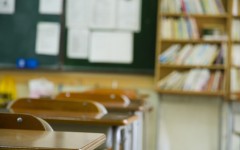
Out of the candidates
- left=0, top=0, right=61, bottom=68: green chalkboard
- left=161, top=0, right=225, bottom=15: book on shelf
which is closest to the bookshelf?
left=161, top=0, right=225, bottom=15: book on shelf

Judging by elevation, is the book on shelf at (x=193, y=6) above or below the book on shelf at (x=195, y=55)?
above

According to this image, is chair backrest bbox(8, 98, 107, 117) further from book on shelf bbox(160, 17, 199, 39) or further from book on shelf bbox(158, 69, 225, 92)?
book on shelf bbox(160, 17, 199, 39)

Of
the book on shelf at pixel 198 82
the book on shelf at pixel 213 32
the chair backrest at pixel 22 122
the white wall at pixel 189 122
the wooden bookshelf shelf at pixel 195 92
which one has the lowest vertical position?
the white wall at pixel 189 122

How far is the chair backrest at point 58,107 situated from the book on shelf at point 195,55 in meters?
2.43

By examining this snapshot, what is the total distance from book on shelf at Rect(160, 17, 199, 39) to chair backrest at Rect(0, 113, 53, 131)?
340cm

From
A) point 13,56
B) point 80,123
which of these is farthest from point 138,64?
point 80,123

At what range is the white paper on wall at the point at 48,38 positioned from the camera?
4.91 metres

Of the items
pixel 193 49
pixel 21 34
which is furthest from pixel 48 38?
pixel 193 49

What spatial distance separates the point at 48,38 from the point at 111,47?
0.71 m

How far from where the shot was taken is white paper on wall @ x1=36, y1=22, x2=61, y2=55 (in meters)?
4.91

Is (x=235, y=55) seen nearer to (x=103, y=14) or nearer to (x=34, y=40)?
(x=103, y=14)

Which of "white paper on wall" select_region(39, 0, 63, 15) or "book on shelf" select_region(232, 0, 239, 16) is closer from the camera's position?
"book on shelf" select_region(232, 0, 239, 16)

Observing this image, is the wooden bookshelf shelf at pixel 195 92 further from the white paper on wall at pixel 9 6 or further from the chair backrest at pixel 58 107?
the chair backrest at pixel 58 107

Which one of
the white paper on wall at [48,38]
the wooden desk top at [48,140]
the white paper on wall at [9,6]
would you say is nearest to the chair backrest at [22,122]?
the wooden desk top at [48,140]
